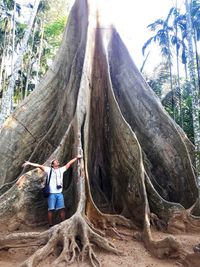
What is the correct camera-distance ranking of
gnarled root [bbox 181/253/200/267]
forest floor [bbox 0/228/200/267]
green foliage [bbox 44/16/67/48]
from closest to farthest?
gnarled root [bbox 181/253/200/267] → forest floor [bbox 0/228/200/267] → green foliage [bbox 44/16/67/48]

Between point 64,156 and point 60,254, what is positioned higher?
point 64,156

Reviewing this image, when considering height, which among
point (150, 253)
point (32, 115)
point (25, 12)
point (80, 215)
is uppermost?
point (25, 12)

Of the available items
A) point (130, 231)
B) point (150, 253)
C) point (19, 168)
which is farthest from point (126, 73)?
point (150, 253)

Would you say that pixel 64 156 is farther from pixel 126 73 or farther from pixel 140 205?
pixel 126 73

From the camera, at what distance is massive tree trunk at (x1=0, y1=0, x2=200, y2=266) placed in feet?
17.2

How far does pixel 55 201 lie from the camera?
18.9 feet

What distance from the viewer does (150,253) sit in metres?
4.82

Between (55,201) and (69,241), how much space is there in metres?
1.15

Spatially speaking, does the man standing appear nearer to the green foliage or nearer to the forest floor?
the forest floor

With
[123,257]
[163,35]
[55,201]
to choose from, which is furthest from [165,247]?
[163,35]

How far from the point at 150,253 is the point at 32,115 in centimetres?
450

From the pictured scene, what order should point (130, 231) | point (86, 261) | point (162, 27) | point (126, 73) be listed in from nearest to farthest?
point (86, 261) → point (130, 231) → point (126, 73) → point (162, 27)

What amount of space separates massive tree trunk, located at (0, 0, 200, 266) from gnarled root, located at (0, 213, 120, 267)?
14mm

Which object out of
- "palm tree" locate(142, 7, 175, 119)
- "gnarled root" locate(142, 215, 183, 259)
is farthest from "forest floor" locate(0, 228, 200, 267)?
"palm tree" locate(142, 7, 175, 119)
